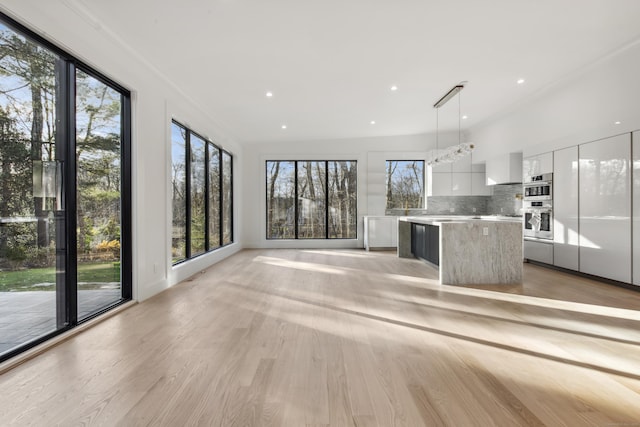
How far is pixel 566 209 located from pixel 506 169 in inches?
67.0

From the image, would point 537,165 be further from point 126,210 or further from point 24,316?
point 24,316

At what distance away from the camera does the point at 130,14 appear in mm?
2838

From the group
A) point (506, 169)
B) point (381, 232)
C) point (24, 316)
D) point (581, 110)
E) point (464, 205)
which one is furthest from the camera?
point (464, 205)

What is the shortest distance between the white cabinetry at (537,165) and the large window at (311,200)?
3.74 m

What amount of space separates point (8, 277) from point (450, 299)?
3.77m

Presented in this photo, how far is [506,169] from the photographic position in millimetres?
6473

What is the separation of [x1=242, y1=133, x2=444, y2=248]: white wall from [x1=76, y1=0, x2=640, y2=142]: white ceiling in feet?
8.60

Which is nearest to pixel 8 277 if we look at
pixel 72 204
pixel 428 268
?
pixel 72 204

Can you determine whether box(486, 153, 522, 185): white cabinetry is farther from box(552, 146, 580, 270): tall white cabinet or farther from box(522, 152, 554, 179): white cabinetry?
box(552, 146, 580, 270): tall white cabinet

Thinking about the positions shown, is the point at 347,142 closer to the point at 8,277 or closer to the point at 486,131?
the point at 486,131

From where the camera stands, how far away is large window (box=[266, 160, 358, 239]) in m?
8.45

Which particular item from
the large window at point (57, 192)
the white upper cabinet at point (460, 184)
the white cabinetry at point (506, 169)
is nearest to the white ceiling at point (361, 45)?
the large window at point (57, 192)

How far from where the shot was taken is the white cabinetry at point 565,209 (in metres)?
4.81

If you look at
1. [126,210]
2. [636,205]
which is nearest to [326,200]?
[126,210]
